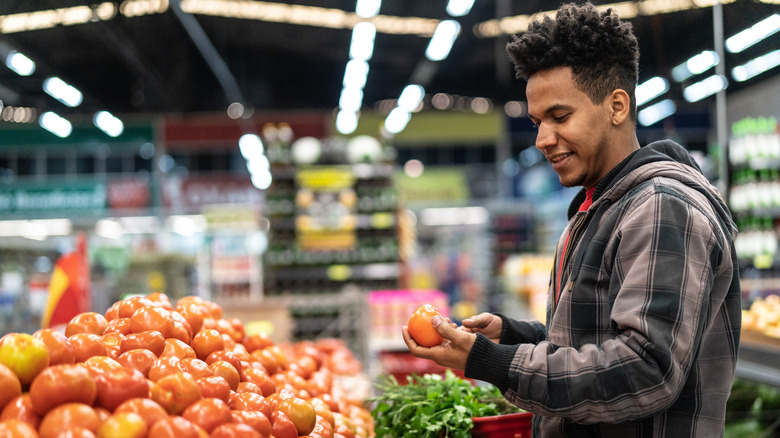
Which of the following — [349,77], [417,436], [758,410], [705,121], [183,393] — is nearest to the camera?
[183,393]

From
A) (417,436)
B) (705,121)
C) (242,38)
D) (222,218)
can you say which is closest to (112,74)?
(242,38)

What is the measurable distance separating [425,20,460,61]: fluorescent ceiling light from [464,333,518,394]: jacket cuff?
900cm

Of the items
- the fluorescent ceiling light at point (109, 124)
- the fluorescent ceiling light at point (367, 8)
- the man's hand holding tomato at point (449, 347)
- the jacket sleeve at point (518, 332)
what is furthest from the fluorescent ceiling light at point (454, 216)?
the man's hand holding tomato at point (449, 347)

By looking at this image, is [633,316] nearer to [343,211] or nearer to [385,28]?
[343,211]

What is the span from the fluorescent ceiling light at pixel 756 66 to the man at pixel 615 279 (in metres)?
2.21

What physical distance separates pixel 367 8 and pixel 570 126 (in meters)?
8.80

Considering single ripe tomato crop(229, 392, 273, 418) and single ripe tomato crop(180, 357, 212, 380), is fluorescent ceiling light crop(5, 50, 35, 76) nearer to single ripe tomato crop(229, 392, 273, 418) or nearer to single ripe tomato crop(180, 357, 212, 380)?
single ripe tomato crop(180, 357, 212, 380)

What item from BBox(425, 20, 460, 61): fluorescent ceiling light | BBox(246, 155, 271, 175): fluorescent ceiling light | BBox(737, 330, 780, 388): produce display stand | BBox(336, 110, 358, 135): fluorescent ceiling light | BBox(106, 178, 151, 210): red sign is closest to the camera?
BBox(737, 330, 780, 388): produce display stand

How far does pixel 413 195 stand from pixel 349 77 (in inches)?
234

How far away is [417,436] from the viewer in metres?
1.93

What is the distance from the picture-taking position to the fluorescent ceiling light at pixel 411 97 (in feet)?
44.3

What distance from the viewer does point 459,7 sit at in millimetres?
9195

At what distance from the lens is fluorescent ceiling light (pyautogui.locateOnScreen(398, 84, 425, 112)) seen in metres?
13.5

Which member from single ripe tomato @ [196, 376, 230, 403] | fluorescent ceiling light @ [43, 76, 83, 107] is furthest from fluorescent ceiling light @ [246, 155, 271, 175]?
single ripe tomato @ [196, 376, 230, 403]
